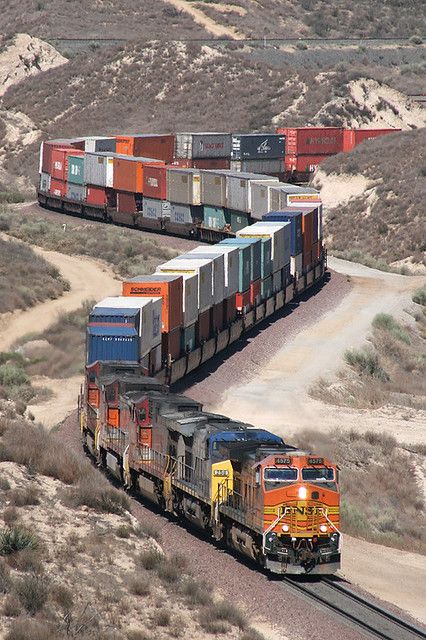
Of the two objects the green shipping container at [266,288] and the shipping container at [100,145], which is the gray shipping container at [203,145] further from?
the green shipping container at [266,288]

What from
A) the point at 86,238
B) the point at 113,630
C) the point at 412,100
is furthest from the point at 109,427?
the point at 412,100

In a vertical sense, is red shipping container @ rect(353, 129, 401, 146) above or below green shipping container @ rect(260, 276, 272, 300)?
above

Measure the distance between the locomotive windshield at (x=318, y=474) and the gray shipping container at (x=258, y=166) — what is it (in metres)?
69.1

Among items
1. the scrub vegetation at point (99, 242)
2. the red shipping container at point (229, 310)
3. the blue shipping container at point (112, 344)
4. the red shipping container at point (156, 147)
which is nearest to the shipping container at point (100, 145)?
the red shipping container at point (156, 147)

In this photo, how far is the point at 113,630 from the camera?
19094 mm

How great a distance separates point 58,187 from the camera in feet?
287

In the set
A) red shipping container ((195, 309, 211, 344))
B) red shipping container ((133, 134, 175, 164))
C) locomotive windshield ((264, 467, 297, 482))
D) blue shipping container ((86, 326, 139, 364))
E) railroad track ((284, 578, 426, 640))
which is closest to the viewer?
railroad track ((284, 578, 426, 640))

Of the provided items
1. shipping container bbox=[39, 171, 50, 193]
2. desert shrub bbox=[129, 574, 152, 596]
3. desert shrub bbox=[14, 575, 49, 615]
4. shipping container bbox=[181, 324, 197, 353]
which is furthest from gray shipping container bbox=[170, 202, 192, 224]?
desert shrub bbox=[14, 575, 49, 615]

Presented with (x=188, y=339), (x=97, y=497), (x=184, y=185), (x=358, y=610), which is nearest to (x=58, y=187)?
(x=184, y=185)

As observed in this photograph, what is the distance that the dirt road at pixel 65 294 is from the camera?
5097 centimetres

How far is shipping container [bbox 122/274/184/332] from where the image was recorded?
4019cm

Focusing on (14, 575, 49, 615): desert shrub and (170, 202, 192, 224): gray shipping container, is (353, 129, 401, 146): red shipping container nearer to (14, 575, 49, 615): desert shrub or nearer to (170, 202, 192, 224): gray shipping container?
(170, 202, 192, 224): gray shipping container

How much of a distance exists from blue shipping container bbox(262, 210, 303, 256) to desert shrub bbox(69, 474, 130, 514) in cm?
3298

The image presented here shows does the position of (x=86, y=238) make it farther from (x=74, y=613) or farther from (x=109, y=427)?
(x=74, y=613)
